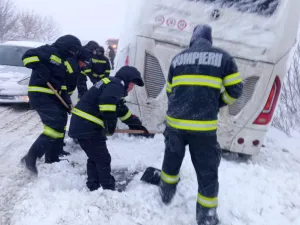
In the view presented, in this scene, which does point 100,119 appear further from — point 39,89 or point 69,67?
point 69,67

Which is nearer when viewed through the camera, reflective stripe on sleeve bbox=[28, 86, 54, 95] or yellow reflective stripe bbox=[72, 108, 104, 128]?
yellow reflective stripe bbox=[72, 108, 104, 128]

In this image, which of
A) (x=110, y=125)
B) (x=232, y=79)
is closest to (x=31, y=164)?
(x=110, y=125)

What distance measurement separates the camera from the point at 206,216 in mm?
2812

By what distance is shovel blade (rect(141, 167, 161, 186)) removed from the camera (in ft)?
11.5

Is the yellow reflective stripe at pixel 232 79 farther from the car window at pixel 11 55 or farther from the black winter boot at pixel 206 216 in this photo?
A: the car window at pixel 11 55

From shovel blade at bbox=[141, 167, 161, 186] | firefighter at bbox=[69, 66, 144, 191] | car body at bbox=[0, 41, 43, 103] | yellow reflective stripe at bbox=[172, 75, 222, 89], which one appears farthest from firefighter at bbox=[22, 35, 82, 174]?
car body at bbox=[0, 41, 43, 103]

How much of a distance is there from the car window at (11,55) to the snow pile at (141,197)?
4048 millimetres

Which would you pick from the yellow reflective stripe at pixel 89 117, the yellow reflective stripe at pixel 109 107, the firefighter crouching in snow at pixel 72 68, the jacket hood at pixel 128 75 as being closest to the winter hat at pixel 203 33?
the jacket hood at pixel 128 75

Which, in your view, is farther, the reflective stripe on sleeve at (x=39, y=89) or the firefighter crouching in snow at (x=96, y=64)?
the firefighter crouching in snow at (x=96, y=64)

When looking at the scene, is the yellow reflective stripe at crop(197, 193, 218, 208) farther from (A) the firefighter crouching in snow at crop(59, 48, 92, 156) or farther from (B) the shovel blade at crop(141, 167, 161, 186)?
(A) the firefighter crouching in snow at crop(59, 48, 92, 156)

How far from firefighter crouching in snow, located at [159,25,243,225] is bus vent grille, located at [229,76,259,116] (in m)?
1.34

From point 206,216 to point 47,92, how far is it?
241 centimetres

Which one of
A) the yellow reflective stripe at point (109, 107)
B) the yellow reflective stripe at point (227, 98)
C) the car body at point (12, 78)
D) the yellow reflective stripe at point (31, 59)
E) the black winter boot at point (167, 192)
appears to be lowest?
the car body at point (12, 78)

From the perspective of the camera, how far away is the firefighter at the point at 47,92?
3658 mm
